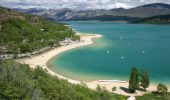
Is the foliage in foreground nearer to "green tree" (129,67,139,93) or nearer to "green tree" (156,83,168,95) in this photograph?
"green tree" (129,67,139,93)

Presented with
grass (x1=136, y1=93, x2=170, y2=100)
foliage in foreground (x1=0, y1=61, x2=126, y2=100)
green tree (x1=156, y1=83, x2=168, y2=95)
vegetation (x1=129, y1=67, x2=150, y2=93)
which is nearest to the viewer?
foliage in foreground (x1=0, y1=61, x2=126, y2=100)

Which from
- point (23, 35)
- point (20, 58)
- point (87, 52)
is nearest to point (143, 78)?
point (20, 58)


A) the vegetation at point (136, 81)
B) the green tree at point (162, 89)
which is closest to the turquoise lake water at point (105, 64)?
the vegetation at point (136, 81)

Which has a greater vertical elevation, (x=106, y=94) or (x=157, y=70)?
(x=106, y=94)

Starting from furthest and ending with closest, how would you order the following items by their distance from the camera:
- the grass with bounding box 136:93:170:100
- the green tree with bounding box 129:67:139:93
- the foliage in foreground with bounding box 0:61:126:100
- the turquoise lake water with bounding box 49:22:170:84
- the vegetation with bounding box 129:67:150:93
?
the turquoise lake water with bounding box 49:22:170:84 < the vegetation with bounding box 129:67:150:93 < the green tree with bounding box 129:67:139:93 < the grass with bounding box 136:93:170:100 < the foliage in foreground with bounding box 0:61:126:100

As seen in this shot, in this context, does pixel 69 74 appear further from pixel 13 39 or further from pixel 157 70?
pixel 13 39

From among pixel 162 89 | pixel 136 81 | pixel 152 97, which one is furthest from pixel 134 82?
pixel 162 89

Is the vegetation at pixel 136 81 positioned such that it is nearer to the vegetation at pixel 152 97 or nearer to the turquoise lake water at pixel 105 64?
the vegetation at pixel 152 97

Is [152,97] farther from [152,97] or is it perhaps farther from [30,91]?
[30,91]

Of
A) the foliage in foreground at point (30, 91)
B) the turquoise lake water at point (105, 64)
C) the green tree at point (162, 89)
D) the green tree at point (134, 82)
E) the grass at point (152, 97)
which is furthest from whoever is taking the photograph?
the turquoise lake water at point (105, 64)

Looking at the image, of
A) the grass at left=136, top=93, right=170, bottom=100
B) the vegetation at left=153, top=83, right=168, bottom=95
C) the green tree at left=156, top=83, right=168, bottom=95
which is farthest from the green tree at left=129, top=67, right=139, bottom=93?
the green tree at left=156, top=83, right=168, bottom=95

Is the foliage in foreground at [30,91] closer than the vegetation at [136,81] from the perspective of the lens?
Yes
